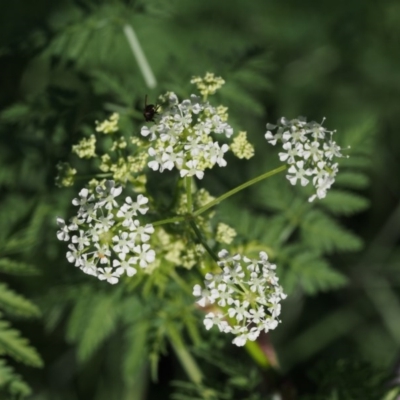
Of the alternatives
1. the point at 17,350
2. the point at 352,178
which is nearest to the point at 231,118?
the point at 352,178

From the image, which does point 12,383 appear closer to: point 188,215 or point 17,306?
point 17,306

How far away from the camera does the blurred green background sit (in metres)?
4.91

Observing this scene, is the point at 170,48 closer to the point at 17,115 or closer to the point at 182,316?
the point at 17,115

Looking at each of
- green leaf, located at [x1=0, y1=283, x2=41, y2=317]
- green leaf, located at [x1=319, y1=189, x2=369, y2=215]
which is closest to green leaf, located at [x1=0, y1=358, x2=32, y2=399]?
green leaf, located at [x1=0, y1=283, x2=41, y2=317]

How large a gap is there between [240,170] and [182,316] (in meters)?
2.38

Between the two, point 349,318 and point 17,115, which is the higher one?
point 17,115

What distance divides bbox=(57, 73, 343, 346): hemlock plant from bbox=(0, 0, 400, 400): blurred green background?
94cm

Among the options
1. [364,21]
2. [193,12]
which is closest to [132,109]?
[193,12]

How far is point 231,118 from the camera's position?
4.95 m

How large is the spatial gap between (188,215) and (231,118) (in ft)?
4.72

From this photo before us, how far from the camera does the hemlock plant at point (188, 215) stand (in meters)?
3.44

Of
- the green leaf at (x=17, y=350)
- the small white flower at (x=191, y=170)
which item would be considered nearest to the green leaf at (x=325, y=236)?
the small white flower at (x=191, y=170)

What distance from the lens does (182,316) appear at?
15.0 feet

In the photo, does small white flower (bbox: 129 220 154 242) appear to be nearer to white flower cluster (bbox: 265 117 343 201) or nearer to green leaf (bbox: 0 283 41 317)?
white flower cluster (bbox: 265 117 343 201)
